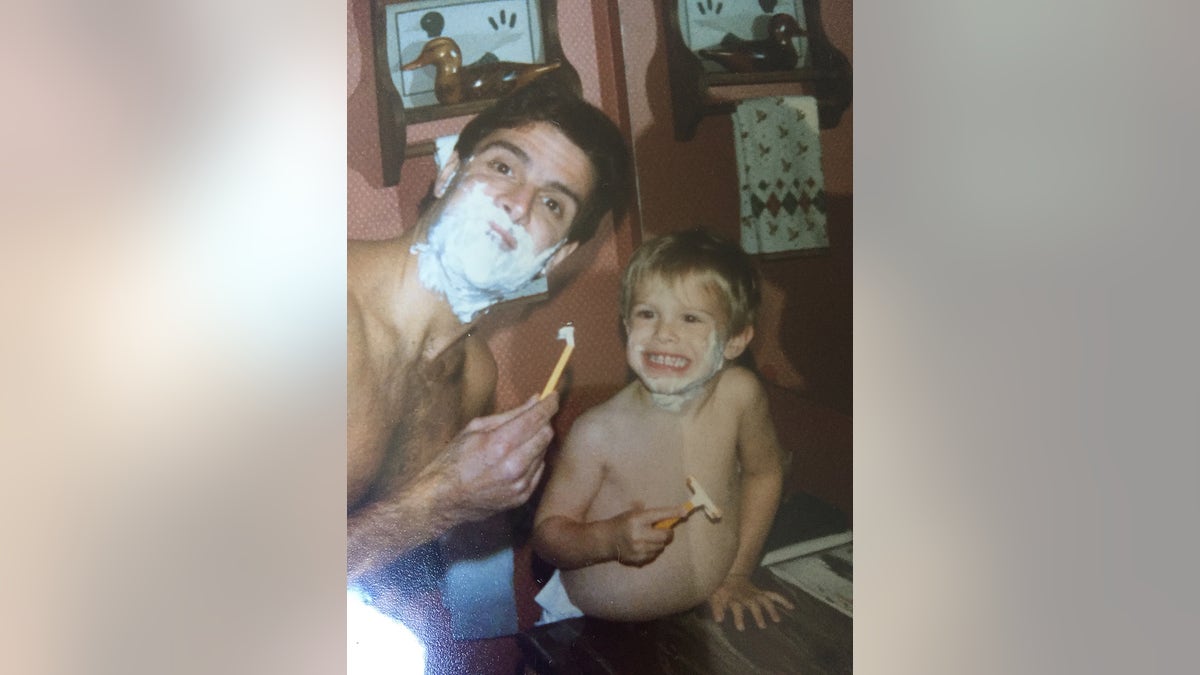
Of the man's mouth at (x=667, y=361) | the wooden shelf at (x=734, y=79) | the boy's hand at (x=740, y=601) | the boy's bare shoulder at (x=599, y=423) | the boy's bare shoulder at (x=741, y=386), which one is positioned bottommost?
the boy's hand at (x=740, y=601)

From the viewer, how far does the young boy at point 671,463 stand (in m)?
1.39

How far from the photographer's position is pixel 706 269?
143 centimetres

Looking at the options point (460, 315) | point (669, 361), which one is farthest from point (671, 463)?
point (460, 315)

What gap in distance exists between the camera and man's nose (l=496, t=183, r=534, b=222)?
1.41 metres

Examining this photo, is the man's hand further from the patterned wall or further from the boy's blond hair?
the boy's blond hair

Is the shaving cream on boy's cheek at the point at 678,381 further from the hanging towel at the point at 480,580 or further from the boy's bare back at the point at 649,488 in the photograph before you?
the hanging towel at the point at 480,580

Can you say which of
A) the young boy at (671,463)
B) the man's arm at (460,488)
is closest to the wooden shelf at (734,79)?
the young boy at (671,463)

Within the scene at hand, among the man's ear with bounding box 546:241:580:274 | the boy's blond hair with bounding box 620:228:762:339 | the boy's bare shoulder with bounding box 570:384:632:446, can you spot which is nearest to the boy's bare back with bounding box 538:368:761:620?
the boy's bare shoulder with bounding box 570:384:632:446

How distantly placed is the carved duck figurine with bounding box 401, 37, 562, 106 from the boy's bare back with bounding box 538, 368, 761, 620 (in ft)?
1.77

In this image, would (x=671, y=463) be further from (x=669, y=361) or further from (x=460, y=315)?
(x=460, y=315)

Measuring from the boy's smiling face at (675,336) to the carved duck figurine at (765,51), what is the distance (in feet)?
1.23
